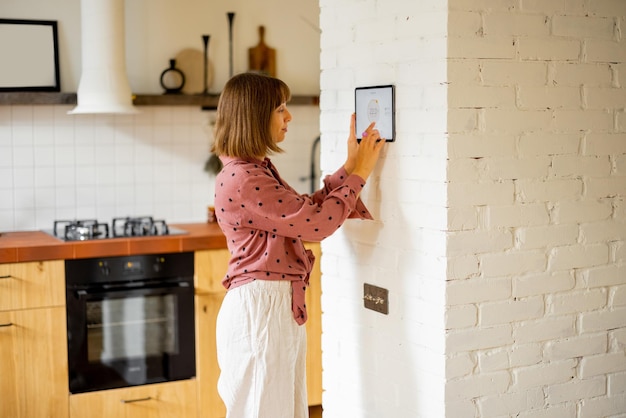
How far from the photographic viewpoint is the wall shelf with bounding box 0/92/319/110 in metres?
4.20

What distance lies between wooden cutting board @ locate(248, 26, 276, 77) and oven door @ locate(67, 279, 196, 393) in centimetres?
131

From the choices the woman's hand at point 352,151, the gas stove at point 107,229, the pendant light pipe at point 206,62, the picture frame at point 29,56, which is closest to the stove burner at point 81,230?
the gas stove at point 107,229

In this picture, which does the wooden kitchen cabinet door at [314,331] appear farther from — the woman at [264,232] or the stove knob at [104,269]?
the woman at [264,232]

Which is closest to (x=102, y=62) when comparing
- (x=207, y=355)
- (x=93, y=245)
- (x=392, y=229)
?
(x=93, y=245)

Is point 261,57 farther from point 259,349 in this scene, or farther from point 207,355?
point 259,349

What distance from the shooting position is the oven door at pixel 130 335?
13.0 ft

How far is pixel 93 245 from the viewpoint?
394cm

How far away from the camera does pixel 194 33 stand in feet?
15.3

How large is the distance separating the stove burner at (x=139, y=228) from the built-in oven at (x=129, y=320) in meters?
0.19

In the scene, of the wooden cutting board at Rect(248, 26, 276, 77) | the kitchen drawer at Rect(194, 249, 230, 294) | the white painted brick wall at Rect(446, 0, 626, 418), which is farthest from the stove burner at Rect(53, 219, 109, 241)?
the white painted brick wall at Rect(446, 0, 626, 418)

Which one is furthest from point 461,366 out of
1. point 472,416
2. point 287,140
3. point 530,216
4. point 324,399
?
point 287,140

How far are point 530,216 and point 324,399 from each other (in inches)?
39.6

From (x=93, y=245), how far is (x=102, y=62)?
886mm

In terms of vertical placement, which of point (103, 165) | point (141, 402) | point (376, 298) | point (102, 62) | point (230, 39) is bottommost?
point (141, 402)
